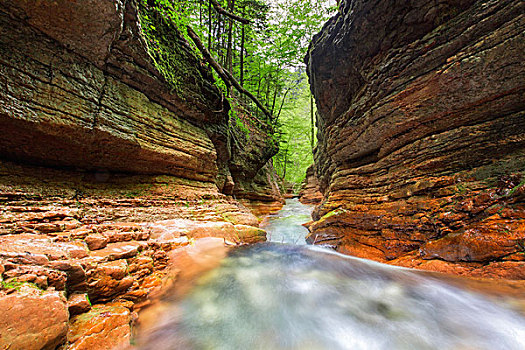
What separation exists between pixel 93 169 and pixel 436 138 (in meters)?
8.15

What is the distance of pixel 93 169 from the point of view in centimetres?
425

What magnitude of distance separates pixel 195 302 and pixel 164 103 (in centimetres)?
521

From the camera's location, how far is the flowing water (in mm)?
1928

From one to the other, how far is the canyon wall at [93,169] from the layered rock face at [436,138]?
3.63 metres

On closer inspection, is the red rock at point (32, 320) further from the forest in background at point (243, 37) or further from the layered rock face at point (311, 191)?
the layered rock face at point (311, 191)

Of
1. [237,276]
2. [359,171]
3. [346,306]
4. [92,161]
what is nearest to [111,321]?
[237,276]

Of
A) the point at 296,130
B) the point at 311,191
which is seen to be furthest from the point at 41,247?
the point at 296,130

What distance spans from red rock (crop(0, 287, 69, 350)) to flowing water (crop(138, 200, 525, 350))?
0.77 metres

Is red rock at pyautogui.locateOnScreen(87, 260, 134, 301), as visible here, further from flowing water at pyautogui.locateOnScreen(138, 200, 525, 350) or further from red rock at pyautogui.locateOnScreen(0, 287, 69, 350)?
flowing water at pyautogui.locateOnScreen(138, 200, 525, 350)

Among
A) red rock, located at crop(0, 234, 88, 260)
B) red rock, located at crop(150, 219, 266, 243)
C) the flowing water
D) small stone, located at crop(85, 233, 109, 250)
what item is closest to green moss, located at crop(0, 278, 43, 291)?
red rock, located at crop(0, 234, 88, 260)

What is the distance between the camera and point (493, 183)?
326cm

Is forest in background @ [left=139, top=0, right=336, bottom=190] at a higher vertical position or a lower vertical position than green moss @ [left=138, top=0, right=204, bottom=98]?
higher

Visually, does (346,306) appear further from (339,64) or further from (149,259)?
(339,64)

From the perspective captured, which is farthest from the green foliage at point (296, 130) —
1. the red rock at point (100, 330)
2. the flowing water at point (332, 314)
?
the red rock at point (100, 330)
